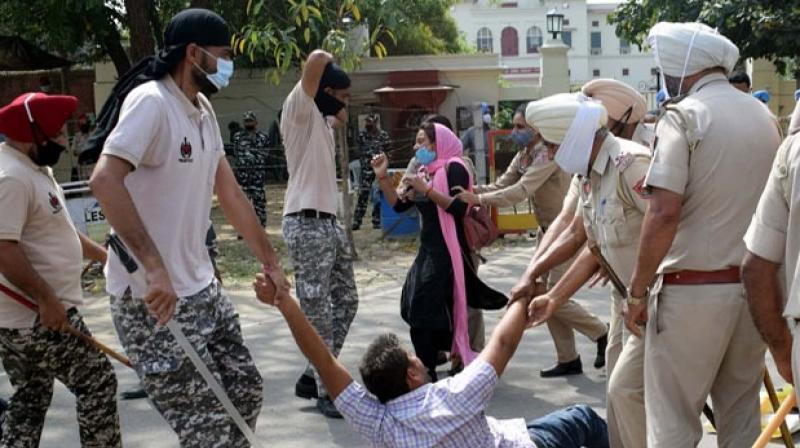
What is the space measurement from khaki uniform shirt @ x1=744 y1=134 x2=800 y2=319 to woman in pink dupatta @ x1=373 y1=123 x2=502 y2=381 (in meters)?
3.46

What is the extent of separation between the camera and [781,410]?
3.91 m

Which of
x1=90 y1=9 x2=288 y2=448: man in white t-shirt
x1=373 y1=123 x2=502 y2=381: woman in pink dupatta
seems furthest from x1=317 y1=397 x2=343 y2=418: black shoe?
x1=90 y1=9 x2=288 y2=448: man in white t-shirt

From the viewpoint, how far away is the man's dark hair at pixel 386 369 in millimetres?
3650

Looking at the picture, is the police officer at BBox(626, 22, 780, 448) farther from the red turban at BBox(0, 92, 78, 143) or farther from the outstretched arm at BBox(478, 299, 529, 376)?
the red turban at BBox(0, 92, 78, 143)

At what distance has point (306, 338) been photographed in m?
3.71

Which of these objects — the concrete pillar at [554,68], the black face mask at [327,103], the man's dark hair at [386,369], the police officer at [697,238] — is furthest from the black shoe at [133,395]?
the concrete pillar at [554,68]

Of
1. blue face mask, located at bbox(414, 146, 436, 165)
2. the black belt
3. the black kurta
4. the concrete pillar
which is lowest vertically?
the concrete pillar

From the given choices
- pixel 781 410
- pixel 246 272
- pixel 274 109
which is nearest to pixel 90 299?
pixel 246 272

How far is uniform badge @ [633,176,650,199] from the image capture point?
13.1 feet

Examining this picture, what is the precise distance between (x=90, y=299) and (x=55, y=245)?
19.2ft

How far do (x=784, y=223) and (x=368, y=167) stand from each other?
14.3 metres

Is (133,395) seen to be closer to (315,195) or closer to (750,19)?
(315,195)

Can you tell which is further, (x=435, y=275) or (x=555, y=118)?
(x=435, y=275)

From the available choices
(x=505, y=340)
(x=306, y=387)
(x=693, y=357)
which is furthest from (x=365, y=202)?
(x=505, y=340)
